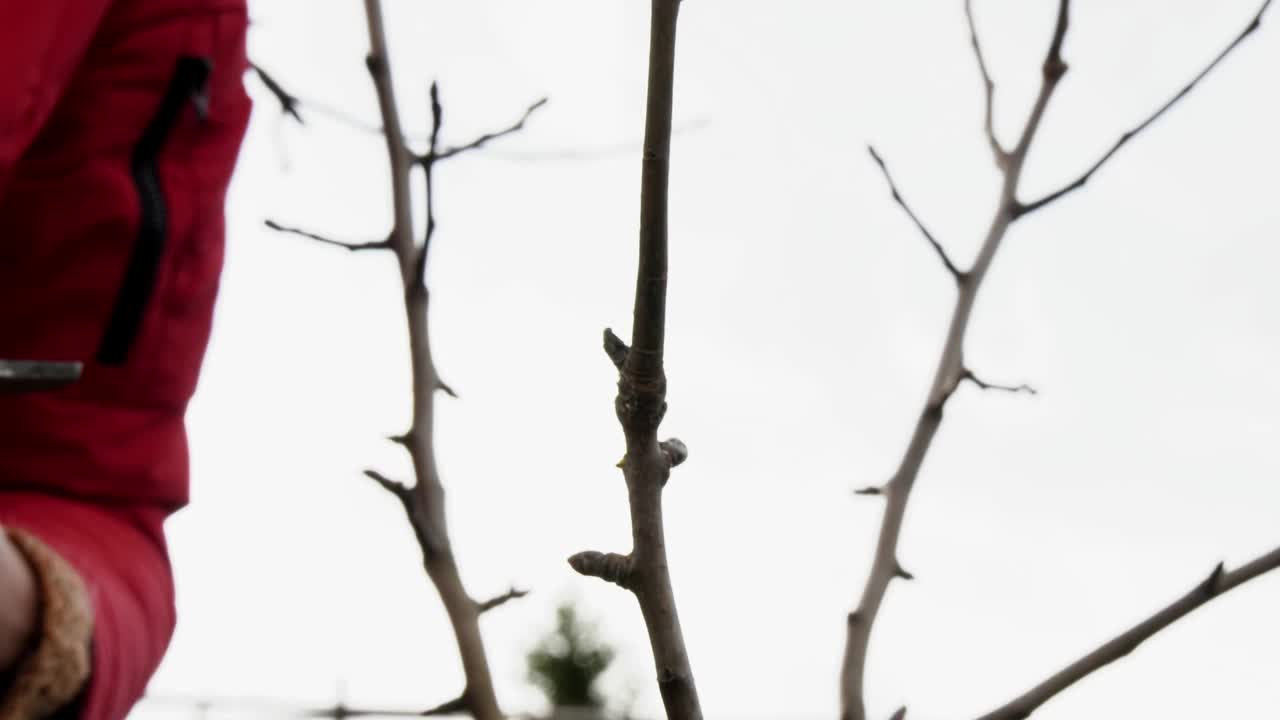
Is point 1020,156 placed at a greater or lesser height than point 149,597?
greater

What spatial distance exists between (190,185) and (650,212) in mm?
480

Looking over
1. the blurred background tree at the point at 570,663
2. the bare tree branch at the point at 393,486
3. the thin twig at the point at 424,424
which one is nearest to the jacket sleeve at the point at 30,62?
the thin twig at the point at 424,424

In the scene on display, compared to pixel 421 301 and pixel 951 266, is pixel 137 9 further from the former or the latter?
pixel 951 266

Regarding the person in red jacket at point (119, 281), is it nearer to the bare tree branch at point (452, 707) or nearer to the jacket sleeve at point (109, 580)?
the jacket sleeve at point (109, 580)

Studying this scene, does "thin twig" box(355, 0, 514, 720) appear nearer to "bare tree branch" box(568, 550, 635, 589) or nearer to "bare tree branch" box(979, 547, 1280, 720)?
"bare tree branch" box(568, 550, 635, 589)

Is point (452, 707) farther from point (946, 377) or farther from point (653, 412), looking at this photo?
point (946, 377)

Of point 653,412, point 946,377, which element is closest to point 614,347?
point 653,412

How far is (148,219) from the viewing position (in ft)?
2.92

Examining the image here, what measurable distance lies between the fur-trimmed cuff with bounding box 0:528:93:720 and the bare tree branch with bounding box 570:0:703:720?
0.27m

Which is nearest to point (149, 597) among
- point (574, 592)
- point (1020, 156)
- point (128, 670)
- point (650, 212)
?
point (128, 670)

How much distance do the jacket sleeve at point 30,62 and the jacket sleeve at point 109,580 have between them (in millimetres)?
187

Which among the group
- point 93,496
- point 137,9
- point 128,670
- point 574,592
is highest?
point 574,592

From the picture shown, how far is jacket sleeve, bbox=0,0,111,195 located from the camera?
748 millimetres

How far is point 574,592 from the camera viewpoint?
19422mm
